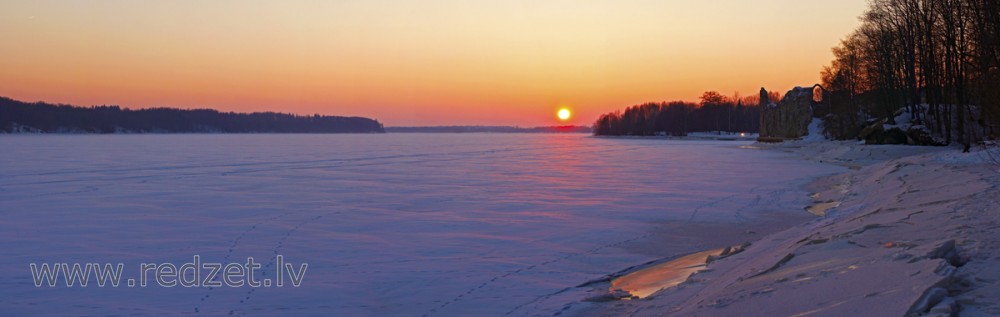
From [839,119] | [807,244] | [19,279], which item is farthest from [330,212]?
[839,119]

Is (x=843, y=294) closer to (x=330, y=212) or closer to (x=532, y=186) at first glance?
(x=330, y=212)

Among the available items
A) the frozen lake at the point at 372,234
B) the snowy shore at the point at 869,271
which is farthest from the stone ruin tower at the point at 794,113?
the snowy shore at the point at 869,271

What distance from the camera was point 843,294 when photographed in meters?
4.93

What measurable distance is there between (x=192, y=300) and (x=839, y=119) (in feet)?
212

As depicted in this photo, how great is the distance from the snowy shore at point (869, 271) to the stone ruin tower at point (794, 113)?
76701mm

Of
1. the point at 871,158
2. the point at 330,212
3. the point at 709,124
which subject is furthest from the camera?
Answer: the point at 709,124

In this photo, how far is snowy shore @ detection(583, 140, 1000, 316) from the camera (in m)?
4.53

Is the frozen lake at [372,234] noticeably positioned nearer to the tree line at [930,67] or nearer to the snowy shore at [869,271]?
the snowy shore at [869,271]

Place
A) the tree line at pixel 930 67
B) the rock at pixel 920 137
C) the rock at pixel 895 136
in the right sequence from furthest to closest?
1. the rock at pixel 895 136
2. the rock at pixel 920 137
3. the tree line at pixel 930 67

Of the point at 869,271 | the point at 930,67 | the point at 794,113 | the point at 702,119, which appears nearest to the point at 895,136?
the point at 930,67

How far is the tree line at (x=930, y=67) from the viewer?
73.6 ft

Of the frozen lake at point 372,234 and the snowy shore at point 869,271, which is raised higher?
the snowy shore at point 869,271

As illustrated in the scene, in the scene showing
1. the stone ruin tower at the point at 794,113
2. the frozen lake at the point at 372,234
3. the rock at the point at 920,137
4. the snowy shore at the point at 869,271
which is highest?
the stone ruin tower at the point at 794,113

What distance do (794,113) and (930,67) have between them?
58.2m
